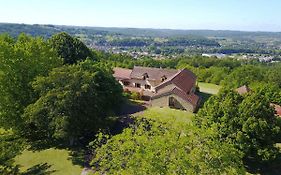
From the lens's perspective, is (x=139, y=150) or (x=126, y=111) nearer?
(x=139, y=150)

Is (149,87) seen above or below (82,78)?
below

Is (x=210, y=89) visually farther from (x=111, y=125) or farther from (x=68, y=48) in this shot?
(x=111, y=125)

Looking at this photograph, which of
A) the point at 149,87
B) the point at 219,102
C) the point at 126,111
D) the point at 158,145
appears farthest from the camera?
the point at 149,87

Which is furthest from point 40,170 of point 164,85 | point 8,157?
point 164,85

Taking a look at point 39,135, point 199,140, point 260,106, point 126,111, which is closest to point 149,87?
point 126,111

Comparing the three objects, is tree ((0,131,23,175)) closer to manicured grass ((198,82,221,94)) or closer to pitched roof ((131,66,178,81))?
pitched roof ((131,66,178,81))

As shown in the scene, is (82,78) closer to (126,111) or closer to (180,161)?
(126,111)

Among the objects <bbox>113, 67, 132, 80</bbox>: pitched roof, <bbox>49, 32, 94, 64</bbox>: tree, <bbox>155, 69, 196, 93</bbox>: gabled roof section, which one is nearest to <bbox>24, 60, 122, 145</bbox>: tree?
<bbox>155, 69, 196, 93</bbox>: gabled roof section
